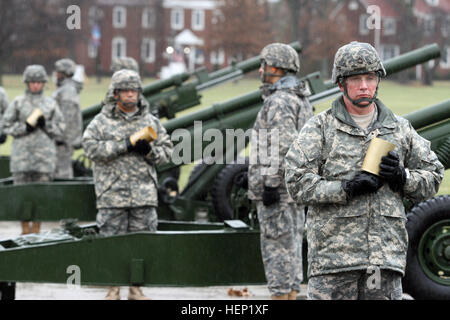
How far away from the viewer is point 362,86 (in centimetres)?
441

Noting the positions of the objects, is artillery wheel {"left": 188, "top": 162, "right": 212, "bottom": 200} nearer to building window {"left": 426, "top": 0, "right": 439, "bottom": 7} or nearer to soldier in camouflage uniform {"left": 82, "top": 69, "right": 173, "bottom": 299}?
soldier in camouflage uniform {"left": 82, "top": 69, "right": 173, "bottom": 299}

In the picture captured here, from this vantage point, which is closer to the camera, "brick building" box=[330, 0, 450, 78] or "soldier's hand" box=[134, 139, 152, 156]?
"soldier's hand" box=[134, 139, 152, 156]

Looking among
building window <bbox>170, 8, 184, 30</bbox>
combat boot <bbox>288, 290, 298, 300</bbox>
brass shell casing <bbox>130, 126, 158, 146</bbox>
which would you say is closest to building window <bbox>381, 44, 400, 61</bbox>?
building window <bbox>170, 8, 184, 30</bbox>

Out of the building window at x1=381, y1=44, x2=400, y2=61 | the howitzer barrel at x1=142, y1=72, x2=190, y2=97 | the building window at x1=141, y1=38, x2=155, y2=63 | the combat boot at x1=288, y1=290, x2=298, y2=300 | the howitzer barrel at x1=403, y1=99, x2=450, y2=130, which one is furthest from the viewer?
the building window at x1=141, y1=38, x2=155, y2=63

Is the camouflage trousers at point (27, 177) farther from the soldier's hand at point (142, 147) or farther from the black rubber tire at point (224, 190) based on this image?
the soldier's hand at point (142, 147)

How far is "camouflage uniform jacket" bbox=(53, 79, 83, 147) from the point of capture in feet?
39.0

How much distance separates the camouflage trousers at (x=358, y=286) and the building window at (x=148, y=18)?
55852mm

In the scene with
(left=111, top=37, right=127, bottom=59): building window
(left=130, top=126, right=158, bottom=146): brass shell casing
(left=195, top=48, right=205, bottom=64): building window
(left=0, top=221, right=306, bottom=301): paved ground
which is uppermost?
(left=111, top=37, right=127, bottom=59): building window

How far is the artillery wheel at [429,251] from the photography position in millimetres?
6629

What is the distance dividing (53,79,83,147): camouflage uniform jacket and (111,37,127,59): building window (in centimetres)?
4782

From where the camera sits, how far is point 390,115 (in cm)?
450

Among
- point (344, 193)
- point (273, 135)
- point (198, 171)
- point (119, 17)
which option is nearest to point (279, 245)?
point (273, 135)

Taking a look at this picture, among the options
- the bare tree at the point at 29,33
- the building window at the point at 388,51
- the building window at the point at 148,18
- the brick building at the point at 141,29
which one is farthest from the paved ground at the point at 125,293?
the building window at the point at 148,18
